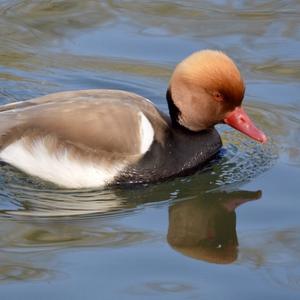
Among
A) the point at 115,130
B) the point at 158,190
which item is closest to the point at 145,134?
the point at 115,130

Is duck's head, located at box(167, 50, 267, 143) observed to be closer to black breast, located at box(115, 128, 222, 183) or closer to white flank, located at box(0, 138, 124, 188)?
black breast, located at box(115, 128, 222, 183)

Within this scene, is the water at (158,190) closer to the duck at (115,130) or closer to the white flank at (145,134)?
the duck at (115,130)

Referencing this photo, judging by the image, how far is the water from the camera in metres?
5.61

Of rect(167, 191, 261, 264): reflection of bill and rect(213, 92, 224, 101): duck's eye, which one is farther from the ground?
rect(213, 92, 224, 101): duck's eye

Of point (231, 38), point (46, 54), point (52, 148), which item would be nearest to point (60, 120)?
point (52, 148)

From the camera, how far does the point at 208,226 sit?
21.1 feet

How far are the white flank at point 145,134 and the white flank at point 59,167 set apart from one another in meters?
0.18

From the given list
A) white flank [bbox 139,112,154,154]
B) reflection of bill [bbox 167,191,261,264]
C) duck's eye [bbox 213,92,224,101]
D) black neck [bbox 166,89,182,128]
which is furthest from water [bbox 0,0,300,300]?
duck's eye [bbox 213,92,224,101]

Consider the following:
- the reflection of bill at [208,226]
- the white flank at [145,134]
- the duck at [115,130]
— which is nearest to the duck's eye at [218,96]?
the duck at [115,130]

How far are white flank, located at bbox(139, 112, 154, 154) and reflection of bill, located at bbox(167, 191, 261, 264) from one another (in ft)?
1.38

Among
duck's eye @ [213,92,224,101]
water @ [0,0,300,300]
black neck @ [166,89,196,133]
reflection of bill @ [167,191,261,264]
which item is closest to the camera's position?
water @ [0,0,300,300]

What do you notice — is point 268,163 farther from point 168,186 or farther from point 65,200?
point 65,200

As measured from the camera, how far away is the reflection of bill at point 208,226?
5.99 m

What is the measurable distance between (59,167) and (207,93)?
1027 millimetres
